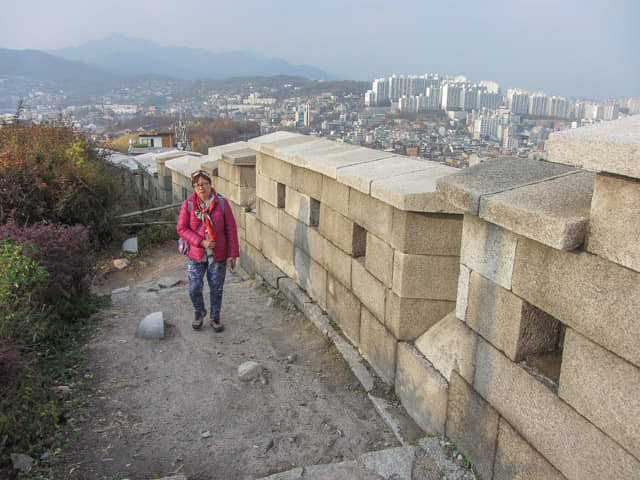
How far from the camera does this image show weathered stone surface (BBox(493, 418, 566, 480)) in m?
2.58

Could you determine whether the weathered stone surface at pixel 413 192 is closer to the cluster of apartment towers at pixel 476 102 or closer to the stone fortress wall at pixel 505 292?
the stone fortress wall at pixel 505 292

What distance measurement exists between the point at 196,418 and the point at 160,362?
1.05m

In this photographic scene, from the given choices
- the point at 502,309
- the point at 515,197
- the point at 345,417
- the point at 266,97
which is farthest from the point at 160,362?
the point at 266,97

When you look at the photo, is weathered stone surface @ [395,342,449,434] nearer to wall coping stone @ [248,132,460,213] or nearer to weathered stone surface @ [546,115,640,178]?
wall coping stone @ [248,132,460,213]

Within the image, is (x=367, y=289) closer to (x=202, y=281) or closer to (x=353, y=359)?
(x=353, y=359)

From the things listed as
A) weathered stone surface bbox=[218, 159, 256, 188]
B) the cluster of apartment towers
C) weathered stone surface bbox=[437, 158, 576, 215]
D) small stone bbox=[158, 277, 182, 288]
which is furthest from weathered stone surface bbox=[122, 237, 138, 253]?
the cluster of apartment towers

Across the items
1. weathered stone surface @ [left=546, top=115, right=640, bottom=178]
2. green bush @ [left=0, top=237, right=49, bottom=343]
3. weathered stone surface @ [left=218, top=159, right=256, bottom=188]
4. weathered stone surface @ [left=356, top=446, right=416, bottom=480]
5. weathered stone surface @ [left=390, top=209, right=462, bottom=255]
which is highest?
weathered stone surface @ [left=546, top=115, right=640, bottom=178]

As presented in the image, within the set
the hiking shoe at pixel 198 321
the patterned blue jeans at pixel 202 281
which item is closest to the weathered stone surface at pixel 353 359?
the patterned blue jeans at pixel 202 281

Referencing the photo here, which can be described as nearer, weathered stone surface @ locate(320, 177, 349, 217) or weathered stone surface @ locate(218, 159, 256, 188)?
weathered stone surface @ locate(320, 177, 349, 217)

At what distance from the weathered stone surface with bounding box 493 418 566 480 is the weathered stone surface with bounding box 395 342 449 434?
60cm

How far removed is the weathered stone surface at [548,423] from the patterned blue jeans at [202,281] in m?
3.13

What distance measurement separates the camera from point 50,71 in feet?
463

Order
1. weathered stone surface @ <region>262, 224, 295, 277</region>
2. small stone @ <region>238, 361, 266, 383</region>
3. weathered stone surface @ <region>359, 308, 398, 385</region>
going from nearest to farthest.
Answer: weathered stone surface @ <region>359, 308, 398, 385</region>
small stone @ <region>238, 361, 266, 383</region>
weathered stone surface @ <region>262, 224, 295, 277</region>

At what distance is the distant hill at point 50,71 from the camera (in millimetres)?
121919
